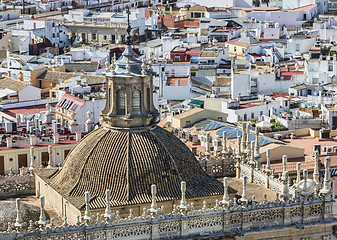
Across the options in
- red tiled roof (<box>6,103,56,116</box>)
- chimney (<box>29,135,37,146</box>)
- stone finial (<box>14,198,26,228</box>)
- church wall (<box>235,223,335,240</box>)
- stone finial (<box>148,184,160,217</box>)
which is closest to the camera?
stone finial (<box>14,198,26,228</box>)

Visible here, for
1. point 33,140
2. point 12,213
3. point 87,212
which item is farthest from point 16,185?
point 33,140

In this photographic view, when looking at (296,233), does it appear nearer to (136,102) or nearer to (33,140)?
(136,102)

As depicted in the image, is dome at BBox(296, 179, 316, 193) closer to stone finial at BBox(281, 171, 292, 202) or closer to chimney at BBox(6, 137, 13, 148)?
stone finial at BBox(281, 171, 292, 202)

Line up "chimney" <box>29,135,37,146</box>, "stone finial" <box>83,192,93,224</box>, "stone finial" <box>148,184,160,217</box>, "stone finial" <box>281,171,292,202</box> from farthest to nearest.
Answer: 1. "chimney" <box>29,135,37,146</box>
2. "stone finial" <box>281,171,292,202</box>
3. "stone finial" <box>148,184,160,217</box>
4. "stone finial" <box>83,192,93,224</box>

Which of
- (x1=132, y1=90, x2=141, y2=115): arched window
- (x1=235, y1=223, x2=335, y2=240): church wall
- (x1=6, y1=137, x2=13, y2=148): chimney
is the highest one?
(x1=132, y1=90, x2=141, y2=115): arched window

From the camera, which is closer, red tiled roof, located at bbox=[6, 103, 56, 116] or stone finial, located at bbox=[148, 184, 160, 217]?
stone finial, located at bbox=[148, 184, 160, 217]

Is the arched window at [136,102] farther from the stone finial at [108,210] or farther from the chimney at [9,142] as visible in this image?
the chimney at [9,142]

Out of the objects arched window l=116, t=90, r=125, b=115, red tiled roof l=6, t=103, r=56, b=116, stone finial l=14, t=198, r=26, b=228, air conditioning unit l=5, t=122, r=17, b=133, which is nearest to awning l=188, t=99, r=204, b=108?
red tiled roof l=6, t=103, r=56, b=116
